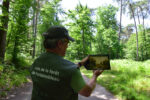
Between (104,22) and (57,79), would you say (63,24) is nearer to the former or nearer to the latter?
(104,22)

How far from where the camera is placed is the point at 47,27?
26703 mm

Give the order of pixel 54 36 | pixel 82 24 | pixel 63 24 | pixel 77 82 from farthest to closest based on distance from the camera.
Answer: pixel 63 24 < pixel 82 24 < pixel 54 36 < pixel 77 82

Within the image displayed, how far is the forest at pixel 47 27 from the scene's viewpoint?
8.92 meters

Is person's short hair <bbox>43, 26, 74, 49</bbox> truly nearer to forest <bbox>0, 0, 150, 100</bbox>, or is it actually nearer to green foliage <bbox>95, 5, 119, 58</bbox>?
forest <bbox>0, 0, 150, 100</bbox>

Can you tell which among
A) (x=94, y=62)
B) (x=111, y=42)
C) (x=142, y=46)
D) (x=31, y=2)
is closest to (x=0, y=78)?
(x=31, y=2)

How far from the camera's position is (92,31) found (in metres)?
26.6

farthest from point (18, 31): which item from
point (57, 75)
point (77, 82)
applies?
point (77, 82)

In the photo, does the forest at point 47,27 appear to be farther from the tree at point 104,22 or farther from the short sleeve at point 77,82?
the short sleeve at point 77,82

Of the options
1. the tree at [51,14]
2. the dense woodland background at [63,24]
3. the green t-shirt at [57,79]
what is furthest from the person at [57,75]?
the tree at [51,14]

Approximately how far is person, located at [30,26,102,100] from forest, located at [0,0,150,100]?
4.49 meters

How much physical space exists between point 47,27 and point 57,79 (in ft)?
86.2

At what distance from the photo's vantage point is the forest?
29.3ft

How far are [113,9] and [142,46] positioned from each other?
599 inches

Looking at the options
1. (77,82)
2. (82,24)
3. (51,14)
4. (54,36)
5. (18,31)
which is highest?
(51,14)
